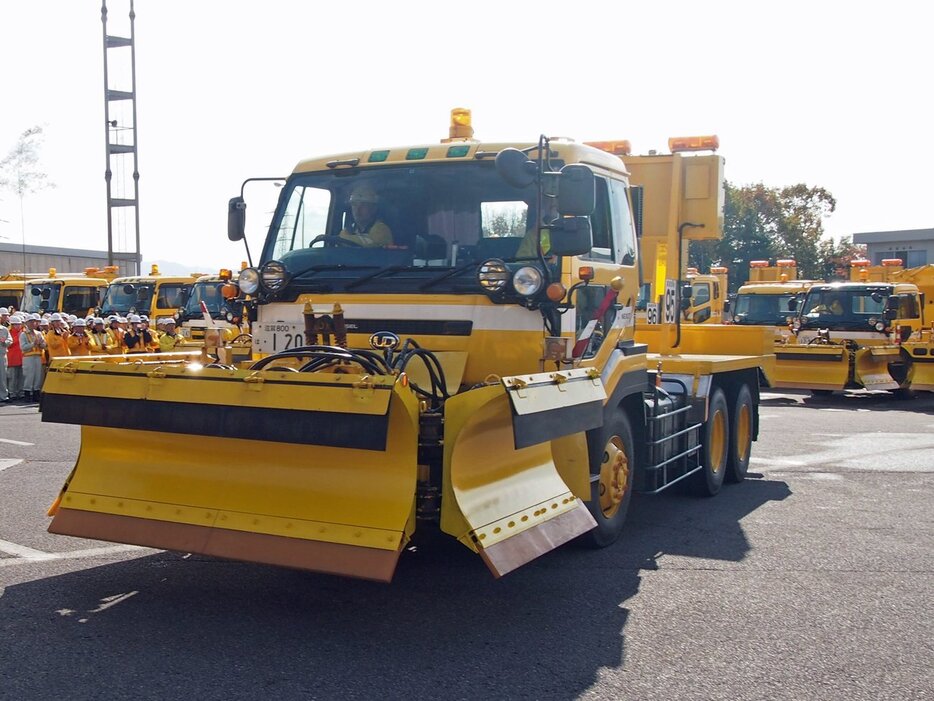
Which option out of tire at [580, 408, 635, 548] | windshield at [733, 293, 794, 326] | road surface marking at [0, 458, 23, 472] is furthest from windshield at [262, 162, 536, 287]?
windshield at [733, 293, 794, 326]

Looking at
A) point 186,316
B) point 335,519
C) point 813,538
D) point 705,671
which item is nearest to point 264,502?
point 335,519

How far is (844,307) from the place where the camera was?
20.7 meters

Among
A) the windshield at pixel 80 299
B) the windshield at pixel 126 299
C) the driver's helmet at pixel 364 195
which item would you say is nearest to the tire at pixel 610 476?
the driver's helmet at pixel 364 195

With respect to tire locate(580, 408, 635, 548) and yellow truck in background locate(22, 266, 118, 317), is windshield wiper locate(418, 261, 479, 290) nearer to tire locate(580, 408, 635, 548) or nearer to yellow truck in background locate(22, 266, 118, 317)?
tire locate(580, 408, 635, 548)

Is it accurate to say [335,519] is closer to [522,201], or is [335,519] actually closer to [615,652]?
[615,652]

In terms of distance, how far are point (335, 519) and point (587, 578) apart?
6.32 ft

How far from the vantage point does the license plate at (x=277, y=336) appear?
6.77 metres

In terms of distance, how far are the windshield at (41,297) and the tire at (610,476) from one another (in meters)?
21.3

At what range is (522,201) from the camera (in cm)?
662

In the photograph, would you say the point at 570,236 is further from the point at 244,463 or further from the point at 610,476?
the point at 244,463

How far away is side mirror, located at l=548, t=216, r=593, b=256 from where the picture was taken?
610cm

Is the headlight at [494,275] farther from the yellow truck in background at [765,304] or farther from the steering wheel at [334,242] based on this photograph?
the yellow truck in background at [765,304]

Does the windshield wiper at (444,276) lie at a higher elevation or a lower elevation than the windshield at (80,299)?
higher

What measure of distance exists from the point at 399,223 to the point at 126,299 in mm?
18750
